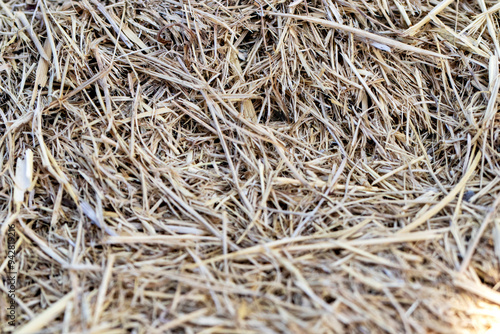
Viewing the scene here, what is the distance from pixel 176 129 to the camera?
5.26 ft

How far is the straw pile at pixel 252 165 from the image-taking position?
1.13 meters

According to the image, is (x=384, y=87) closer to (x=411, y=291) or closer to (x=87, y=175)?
(x=411, y=291)

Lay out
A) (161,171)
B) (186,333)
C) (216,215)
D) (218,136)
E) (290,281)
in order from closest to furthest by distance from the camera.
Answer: (186,333), (290,281), (216,215), (161,171), (218,136)

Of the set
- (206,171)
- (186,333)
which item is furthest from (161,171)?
(186,333)

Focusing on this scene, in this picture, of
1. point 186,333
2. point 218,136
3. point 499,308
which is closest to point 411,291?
point 499,308

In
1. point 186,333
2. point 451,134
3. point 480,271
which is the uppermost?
point 451,134

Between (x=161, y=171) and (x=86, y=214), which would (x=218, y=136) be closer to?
(x=161, y=171)

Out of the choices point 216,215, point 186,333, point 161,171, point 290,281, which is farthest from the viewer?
point 161,171

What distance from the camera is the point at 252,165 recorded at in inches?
58.4

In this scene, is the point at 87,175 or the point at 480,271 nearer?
the point at 480,271

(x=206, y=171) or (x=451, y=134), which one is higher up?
(x=451, y=134)

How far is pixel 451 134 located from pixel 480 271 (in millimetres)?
561

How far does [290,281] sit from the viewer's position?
3.80 feet

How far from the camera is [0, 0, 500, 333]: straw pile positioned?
113 centimetres
